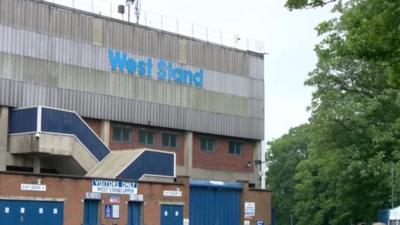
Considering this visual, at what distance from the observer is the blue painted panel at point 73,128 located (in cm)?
4596

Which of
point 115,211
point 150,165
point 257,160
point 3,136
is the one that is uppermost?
point 257,160

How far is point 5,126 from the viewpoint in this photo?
47.1m

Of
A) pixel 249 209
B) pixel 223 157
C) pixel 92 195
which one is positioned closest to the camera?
pixel 92 195

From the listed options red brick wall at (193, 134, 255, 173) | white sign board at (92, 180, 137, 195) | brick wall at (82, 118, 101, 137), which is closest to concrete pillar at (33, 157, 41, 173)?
brick wall at (82, 118, 101, 137)

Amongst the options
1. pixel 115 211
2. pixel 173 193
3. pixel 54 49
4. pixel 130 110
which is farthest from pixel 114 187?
pixel 130 110

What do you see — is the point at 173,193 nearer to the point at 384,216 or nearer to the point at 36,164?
the point at 36,164

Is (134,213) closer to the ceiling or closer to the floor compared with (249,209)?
closer to the floor

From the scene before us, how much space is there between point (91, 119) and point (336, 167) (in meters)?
16.6

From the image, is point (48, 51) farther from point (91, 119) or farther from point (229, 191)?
point (229, 191)

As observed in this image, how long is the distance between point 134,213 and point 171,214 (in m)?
2.53

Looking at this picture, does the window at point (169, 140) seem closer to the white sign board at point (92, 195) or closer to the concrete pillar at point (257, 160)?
the concrete pillar at point (257, 160)

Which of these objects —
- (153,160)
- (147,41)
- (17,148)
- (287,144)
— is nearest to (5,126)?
(17,148)

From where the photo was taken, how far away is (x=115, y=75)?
5347 cm

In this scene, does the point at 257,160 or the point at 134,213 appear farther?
the point at 257,160
